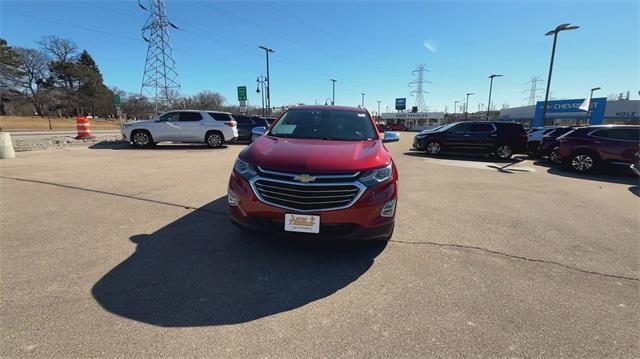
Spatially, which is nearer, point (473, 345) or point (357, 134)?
point (473, 345)

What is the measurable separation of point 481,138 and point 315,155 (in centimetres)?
1258

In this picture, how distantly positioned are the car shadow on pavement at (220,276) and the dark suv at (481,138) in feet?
39.0

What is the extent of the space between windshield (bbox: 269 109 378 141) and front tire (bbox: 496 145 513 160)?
1099 cm

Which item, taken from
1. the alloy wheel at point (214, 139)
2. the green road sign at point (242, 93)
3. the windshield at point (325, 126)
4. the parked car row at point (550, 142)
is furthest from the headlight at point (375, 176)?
the green road sign at point (242, 93)

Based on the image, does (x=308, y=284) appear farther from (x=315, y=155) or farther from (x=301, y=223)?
(x=315, y=155)

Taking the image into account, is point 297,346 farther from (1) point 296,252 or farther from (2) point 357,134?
(2) point 357,134

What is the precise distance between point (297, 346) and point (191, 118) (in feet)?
47.3

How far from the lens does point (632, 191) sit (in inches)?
295

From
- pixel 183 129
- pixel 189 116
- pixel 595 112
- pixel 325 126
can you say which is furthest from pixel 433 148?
pixel 595 112

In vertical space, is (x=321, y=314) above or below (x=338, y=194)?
below

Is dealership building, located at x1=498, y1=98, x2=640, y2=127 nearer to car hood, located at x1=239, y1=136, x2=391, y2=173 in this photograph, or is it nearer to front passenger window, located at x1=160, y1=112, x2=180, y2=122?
front passenger window, located at x1=160, y1=112, x2=180, y2=122

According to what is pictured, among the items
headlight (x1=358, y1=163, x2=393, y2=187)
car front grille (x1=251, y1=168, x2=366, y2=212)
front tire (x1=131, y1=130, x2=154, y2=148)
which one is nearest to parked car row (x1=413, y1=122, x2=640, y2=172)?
headlight (x1=358, y1=163, x2=393, y2=187)

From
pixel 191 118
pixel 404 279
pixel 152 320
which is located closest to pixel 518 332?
→ pixel 404 279

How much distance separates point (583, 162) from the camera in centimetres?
998
